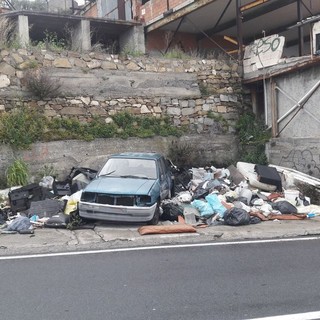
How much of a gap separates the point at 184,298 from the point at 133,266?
1.67 m

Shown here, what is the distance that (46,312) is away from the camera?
15.6ft

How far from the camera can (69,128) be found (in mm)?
14719

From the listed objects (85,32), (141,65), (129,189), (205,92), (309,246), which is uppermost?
(85,32)

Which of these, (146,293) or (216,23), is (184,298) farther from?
(216,23)

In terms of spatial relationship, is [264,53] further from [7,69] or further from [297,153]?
[7,69]

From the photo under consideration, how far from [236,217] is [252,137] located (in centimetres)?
740

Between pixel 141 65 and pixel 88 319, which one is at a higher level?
pixel 141 65

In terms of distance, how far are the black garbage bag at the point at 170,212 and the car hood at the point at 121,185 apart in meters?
0.76

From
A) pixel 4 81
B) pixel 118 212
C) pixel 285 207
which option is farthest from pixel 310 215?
pixel 4 81

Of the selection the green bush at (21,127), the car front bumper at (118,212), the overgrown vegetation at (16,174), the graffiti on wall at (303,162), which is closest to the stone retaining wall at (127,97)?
the green bush at (21,127)

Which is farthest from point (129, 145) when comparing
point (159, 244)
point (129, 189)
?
point (159, 244)

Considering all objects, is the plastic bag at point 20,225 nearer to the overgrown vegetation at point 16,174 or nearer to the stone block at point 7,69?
the overgrown vegetation at point 16,174

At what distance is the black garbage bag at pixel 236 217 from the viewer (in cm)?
993

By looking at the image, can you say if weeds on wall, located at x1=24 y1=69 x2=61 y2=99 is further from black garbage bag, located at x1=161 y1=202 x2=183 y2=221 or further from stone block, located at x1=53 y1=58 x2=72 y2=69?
black garbage bag, located at x1=161 y1=202 x2=183 y2=221
